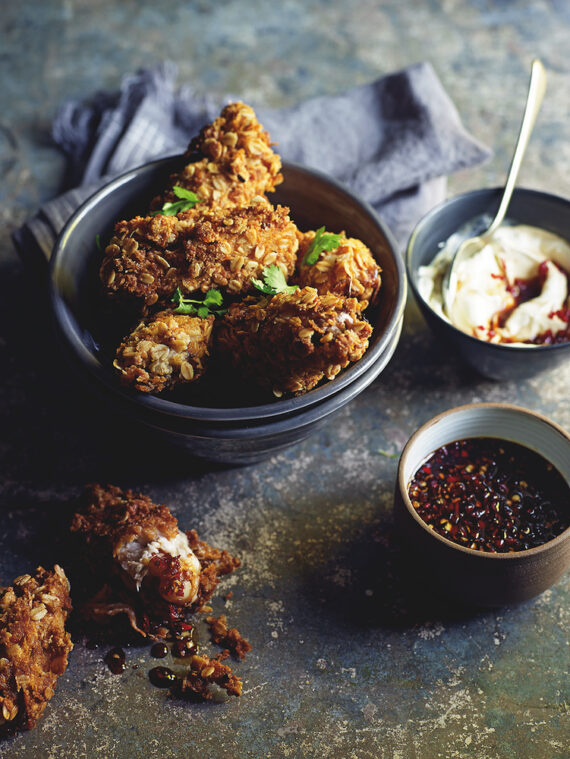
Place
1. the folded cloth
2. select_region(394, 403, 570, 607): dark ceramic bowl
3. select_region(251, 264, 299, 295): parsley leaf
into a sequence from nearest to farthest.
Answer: select_region(394, 403, 570, 607): dark ceramic bowl → select_region(251, 264, 299, 295): parsley leaf → the folded cloth

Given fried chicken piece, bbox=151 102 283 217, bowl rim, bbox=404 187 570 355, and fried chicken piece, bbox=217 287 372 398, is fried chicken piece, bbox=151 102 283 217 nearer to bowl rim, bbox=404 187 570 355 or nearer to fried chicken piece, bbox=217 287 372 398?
fried chicken piece, bbox=217 287 372 398

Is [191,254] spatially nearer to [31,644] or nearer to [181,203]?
[181,203]

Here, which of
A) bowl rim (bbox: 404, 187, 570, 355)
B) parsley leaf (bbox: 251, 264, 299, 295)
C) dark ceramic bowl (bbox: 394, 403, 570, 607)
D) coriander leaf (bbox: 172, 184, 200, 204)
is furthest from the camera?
bowl rim (bbox: 404, 187, 570, 355)

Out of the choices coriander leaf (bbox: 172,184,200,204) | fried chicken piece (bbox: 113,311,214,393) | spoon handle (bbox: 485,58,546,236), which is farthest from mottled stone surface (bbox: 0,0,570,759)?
coriander leaf (bbox: 172,184,200,204)

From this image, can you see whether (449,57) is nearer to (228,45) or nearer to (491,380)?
(228,45)

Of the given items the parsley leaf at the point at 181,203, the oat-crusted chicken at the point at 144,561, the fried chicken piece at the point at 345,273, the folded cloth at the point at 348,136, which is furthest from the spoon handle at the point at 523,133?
the oat-crusted chicken at the point at 144,561

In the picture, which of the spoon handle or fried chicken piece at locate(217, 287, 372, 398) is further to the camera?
the spoon handle

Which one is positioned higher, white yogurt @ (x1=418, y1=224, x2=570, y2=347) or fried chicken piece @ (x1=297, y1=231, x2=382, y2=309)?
fried chicken piece @ (x1=297, y1=231, x2=382, y2=309)

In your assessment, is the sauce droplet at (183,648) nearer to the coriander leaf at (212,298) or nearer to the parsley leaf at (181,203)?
the coriander leaf at (212,298)
